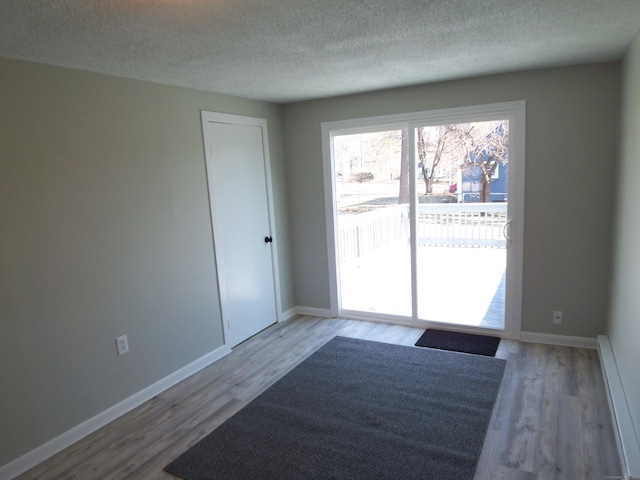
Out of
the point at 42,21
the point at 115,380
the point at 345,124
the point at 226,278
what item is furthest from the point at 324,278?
the point at 42,21

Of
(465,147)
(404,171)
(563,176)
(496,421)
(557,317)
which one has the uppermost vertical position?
(465,147)

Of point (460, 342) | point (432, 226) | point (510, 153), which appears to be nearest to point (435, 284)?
point (432, 226)

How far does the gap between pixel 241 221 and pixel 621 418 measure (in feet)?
10.3

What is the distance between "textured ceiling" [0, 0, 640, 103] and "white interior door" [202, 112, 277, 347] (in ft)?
2.20

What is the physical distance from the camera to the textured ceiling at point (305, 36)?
1771 mm

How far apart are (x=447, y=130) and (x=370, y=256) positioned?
2.36 metres

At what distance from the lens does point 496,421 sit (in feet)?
8.30

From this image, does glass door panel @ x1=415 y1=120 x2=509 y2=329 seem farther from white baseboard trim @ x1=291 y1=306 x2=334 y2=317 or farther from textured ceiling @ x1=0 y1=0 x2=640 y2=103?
white baseboard trim @ x1=291 y1=306 x2=334 y2=317

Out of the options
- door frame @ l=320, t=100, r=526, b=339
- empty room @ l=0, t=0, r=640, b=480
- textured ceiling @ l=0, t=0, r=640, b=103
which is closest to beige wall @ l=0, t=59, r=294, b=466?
empty room @ l=0, t=0, r=640, b=480

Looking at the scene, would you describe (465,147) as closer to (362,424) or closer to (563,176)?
(563,176)

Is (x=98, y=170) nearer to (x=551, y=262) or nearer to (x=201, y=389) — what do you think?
(x=201, y=389)

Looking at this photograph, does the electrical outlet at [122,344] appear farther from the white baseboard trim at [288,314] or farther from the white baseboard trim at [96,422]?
the white baseboard trim at [288,314]

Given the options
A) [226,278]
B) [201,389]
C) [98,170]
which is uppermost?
[98,170]

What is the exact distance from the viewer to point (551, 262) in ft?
11.3
